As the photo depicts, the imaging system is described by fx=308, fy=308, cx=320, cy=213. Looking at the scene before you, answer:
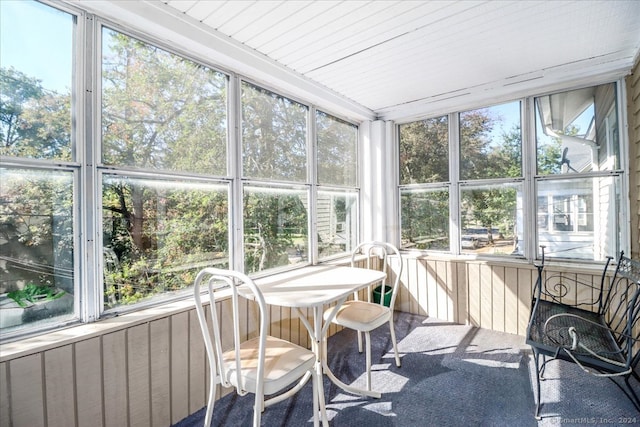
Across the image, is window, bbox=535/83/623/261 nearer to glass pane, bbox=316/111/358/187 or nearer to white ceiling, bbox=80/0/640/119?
white ceiling, bbox=80/0/640/119

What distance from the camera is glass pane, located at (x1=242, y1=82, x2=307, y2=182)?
2.54 m

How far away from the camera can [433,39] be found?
2197mm

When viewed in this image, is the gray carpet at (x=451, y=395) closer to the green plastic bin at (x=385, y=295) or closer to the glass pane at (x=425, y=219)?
the green plastic bin at (x=385, y=295)

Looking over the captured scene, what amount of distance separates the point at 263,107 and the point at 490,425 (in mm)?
2767

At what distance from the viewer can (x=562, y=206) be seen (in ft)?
9.58

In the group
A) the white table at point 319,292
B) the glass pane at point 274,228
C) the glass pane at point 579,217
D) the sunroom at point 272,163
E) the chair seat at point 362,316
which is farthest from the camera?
the glass pane at point 579,217

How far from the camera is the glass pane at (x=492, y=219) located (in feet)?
10.3

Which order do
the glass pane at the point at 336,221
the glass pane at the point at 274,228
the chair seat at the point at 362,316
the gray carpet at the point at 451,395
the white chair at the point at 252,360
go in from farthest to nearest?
the glass pane at the point at 336,221 → the glass pane at the point at 274,228 → the chair seat at the point at 362,316 → the gray carpet at the point at 451,395 → the white chair at the point at 252,360

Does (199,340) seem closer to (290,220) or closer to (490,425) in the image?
(290,220)

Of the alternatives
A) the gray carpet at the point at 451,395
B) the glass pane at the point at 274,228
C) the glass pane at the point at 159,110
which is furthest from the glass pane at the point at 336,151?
the gray carpet at the point at 451,395

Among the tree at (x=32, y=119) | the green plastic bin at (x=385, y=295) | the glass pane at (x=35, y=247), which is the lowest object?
the green plastic bin at (x=385, y=295)

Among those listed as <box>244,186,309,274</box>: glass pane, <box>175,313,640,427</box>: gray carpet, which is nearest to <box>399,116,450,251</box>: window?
<box>175,313,640,427</box>: gray carpet

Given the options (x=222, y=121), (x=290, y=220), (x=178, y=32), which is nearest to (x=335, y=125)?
(x=290, y=220)

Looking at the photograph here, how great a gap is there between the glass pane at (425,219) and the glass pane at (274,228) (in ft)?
4.63
